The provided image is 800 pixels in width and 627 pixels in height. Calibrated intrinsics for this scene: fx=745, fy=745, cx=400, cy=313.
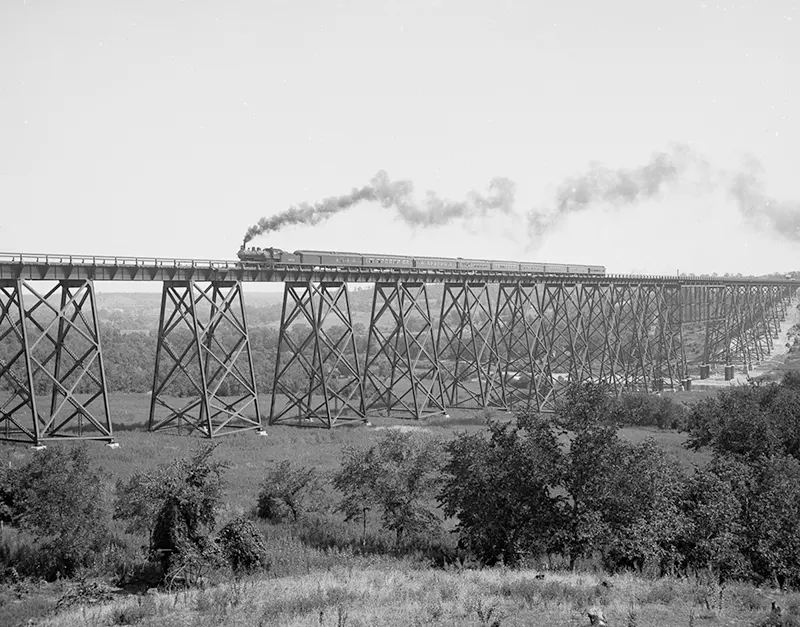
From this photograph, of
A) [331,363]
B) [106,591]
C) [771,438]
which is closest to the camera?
[106,591]

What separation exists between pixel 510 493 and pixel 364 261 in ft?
65.9

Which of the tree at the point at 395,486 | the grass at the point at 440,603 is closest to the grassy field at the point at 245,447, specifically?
the tree at the point at 395,486

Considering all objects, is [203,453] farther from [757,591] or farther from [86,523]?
[757,591]

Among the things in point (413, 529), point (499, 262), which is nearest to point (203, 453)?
point (413, 529)

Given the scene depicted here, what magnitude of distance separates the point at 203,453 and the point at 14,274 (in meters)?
12.1

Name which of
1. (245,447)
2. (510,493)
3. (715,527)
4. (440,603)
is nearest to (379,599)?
(440,603)

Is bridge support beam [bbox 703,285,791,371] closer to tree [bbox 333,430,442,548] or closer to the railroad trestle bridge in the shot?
the railroad trestle bridge

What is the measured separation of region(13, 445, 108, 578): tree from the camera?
1508 centimetres

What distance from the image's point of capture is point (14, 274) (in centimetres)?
2372

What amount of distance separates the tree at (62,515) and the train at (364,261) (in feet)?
48.1

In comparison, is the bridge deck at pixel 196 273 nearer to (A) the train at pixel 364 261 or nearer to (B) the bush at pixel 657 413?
(A) the train at pixel 364 261

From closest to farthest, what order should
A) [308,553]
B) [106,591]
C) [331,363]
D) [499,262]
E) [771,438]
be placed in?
[106,591] → [308,553] → [771,438] → [499,262] → [331,363]

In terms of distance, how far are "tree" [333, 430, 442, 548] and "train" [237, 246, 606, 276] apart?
13.8 meters

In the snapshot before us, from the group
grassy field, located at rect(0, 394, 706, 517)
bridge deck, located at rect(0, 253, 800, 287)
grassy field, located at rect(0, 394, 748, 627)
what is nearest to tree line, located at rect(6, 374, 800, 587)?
grassy field, located at rect(0, 394, 748, 627)
